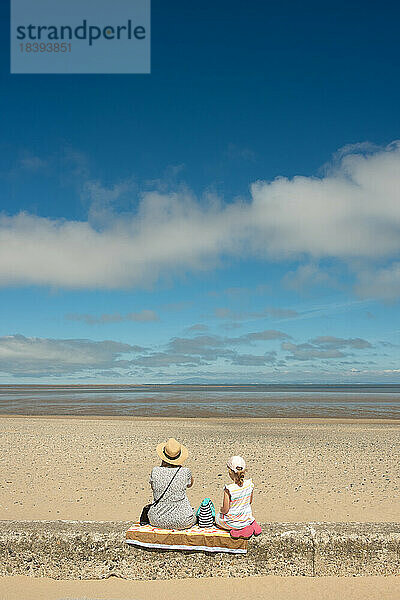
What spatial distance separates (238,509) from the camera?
6.16 meters

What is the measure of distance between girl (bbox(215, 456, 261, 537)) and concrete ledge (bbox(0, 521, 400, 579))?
19 centimetres

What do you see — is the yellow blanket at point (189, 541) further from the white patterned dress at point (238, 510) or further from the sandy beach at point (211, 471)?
the sandy beach at point (211, 471)

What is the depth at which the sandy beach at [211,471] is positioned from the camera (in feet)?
30.2

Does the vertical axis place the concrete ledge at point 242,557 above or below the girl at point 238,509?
below

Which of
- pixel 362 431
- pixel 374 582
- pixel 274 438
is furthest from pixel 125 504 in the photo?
pixel 362 431

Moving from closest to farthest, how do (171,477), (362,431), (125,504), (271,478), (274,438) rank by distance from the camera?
(171,477), (125,504), (271,478), (274,438), (362,431)

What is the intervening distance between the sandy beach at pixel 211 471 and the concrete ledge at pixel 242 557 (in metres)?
2.47

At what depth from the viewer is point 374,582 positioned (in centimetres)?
593

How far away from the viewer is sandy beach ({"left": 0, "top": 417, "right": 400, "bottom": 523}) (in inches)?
363

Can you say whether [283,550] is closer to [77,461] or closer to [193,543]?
[193,543]

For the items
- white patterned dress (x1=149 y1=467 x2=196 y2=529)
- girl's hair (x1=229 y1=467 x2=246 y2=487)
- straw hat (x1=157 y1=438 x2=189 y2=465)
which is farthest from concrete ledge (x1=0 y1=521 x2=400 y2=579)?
straw hat (x1=157 y1=438 x2=189 y2=465)

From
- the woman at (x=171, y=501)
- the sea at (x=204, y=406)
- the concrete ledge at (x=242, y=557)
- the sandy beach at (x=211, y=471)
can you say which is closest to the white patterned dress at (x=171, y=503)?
the woman at (x=171, y=501)

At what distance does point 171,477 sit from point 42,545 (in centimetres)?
167

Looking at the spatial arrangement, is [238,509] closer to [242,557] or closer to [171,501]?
[242,557]
